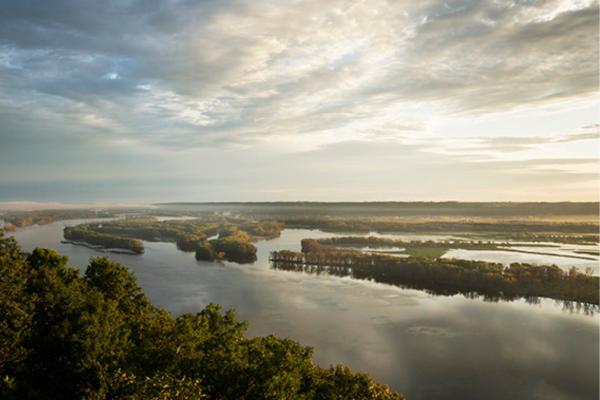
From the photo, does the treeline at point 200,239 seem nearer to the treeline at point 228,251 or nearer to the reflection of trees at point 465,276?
the treeline at point 228,251

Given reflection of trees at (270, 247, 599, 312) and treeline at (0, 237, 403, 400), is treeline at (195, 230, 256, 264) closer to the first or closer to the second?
reflection of trees at (270, 247, 599, 312)

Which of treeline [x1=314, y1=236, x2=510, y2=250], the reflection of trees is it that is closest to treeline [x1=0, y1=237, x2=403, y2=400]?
the reflection of trees

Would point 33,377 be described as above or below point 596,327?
above

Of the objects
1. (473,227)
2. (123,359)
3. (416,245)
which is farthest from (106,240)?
(473,227)

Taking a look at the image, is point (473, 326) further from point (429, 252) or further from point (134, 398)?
point (429, 252)

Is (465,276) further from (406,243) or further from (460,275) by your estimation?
(406,243)

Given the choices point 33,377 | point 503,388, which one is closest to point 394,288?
point 503,388
